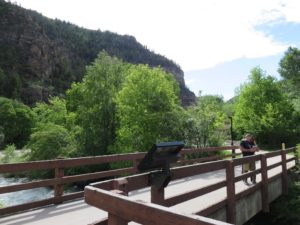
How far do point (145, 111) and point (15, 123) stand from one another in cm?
4886

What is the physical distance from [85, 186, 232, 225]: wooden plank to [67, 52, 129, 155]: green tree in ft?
104

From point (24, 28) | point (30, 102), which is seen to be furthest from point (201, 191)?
point (24, 28)

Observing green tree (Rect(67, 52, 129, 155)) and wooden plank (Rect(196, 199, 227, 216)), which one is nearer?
wooden plank (Rect(196, 199, 227, 216))

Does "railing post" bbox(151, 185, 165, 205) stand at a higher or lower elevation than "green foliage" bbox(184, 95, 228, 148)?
lower

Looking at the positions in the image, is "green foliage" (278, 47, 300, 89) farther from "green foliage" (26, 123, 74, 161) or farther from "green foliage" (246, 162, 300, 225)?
"green foliage" (246, 162, 300, 225)

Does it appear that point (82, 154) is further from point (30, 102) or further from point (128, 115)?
point (30, 102)

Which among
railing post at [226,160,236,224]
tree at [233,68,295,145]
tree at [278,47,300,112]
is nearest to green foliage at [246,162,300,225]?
railing post at [226,160,236,224]

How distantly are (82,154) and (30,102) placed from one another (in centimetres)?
8289

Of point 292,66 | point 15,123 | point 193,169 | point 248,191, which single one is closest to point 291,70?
point 292,66

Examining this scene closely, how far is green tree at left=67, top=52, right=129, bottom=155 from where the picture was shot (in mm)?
35469

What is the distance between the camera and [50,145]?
36.4 meters

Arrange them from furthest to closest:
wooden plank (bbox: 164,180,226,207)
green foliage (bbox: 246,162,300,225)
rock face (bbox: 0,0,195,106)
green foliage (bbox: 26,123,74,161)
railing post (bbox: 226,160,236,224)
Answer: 1. rock face (bbox: 0,0,195,106)
2. green foliage (bbox: 26,123,74,161)
3. green foliage (bbox: 246,162,300,225)
4. railing post (bbox: 226,160,236,224)
5. wooden plank (bbox: 164,180,226,207)

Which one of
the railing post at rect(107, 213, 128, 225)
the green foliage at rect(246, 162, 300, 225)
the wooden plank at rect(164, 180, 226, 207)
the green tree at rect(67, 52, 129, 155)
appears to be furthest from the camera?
the green tree at rect(67, 52, 129, 155)

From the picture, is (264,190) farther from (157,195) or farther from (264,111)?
(264,111)
